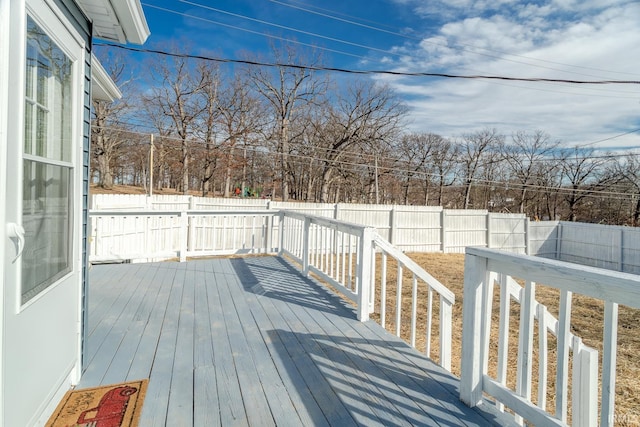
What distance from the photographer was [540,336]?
168 centimetres

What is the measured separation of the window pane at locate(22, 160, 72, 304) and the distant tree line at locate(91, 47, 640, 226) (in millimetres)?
15113

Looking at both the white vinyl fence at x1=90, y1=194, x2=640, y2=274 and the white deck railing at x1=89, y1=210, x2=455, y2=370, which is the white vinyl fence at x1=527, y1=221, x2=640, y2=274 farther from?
the white deck railing at x1=89, y1=210, x2=455, y2=370

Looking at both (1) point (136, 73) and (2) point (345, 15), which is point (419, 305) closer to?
(2) point (345, 15)

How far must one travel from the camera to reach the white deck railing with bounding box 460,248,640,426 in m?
1.26

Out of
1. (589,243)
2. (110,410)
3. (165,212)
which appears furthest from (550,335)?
(589,243)

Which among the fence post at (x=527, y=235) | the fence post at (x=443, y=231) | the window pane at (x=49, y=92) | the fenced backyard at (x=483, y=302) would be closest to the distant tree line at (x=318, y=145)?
the fence post at (x=527, y=235)

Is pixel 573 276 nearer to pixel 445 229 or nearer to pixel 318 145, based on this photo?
pixel 445 229

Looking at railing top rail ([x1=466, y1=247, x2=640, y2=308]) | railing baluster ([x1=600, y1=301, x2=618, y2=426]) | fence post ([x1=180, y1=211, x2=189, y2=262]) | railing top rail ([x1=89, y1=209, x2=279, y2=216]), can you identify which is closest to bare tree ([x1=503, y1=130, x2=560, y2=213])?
railing top rail ([x1=89, y1=209, x2=279, y2=216])

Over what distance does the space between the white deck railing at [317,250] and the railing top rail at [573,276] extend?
1.13 meters

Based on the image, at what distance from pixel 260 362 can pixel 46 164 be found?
65.5 inches

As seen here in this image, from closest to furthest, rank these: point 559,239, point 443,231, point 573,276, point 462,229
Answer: point 573,276, point 443,231, point 462,229, point 559,239

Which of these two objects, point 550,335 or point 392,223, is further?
point 392,223

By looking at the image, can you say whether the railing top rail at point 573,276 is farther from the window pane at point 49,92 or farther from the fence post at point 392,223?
the fence post at point 392,223

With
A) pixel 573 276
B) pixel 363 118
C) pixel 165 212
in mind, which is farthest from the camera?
pixel 363 118
